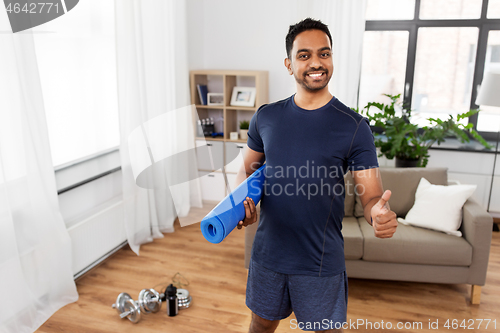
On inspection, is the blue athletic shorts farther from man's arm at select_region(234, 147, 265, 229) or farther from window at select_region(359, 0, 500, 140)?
window at select_region(359, 0, 500, 140)

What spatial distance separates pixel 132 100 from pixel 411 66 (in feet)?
9.04

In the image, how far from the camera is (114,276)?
2.87 m

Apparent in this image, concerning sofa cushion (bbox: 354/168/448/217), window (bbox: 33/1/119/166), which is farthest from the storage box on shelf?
sofa cushion (bbox: 354/168/448/217)

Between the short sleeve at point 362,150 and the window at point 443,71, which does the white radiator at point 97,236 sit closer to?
the short sleeve at point 362,150

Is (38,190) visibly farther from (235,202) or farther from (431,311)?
(431,311)

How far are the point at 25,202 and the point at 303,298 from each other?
1603 millimetres

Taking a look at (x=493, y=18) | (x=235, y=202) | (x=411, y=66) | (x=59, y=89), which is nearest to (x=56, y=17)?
(x=59, y=89)

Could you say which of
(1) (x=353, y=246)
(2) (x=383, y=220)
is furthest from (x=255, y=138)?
(1) (x=353, y=246)

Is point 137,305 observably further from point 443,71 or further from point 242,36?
point 443,71

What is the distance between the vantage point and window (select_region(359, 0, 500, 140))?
398 cm

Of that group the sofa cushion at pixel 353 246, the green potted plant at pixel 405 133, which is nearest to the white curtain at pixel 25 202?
the sofa cushion at pixel 353 246

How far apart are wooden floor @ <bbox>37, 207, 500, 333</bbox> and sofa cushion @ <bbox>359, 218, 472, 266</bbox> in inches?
10.4

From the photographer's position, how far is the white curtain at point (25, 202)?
2092 mm

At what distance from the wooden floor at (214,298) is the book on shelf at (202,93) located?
161 cm
